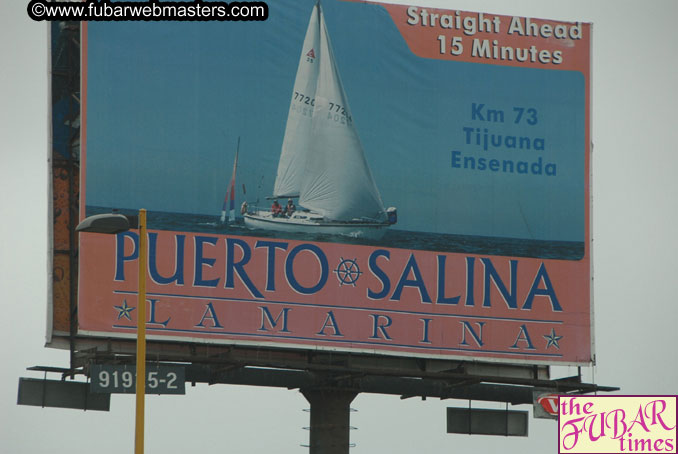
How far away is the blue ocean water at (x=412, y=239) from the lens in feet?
98.8

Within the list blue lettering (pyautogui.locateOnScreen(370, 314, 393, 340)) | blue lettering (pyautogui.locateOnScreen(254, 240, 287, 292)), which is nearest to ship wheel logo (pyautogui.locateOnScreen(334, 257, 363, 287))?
blue lettering (pyautogui.locateOnScreen(370, 314, 393, 340))

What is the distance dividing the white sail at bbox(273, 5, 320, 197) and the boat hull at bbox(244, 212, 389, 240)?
1.82ft

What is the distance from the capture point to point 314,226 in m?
31.0

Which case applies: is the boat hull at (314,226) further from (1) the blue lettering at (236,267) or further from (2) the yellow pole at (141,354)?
(2) the yellow pole at (141,354)

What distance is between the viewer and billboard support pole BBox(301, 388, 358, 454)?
1224 inches

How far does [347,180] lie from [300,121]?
1536mm

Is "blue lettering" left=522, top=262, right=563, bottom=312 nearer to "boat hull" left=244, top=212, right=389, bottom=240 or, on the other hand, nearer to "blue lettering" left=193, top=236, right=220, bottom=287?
"boat hull" left=244, top=212, right=389, bottom=240

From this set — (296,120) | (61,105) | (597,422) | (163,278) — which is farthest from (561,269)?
(597,422)

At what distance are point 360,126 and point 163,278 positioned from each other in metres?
5.11

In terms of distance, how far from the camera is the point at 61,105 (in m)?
29.9

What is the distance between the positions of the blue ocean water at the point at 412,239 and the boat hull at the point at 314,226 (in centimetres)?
8

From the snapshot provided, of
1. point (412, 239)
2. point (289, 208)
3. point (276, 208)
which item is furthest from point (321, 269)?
point (412, 239)

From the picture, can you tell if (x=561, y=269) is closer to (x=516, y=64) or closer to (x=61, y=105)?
(x=516, y=64)

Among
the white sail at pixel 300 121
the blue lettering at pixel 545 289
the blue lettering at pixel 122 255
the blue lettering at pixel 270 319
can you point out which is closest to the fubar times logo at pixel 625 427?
the blue lettering at pixel 270 319
